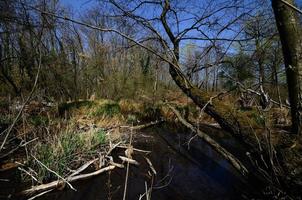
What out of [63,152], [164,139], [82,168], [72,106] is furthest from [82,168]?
[72,106]

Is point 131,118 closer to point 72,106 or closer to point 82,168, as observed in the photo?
point 72,106

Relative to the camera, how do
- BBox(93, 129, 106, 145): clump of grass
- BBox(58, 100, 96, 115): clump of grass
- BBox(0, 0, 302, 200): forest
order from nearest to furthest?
BBox(0, 0, 302, 200): forest
BBox(93, 129, 106, 145): clump of grass
BBox(58, 100, 96, 115): clump of grass

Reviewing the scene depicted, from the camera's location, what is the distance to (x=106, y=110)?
8.84m

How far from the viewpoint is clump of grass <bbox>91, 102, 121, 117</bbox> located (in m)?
8.55

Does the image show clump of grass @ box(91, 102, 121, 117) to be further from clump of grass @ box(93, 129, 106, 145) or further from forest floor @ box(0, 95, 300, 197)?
clump of grass @ box(93, 129, 106, 145)

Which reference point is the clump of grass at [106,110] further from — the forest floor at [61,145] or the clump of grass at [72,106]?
the clump of grass at [72,106]

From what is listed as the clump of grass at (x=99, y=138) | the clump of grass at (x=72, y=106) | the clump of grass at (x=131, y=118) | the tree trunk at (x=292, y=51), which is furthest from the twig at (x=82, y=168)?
the clump of grass at (x=72, y=106)

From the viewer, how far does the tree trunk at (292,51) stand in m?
3.35

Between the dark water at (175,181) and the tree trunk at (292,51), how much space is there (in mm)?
1332

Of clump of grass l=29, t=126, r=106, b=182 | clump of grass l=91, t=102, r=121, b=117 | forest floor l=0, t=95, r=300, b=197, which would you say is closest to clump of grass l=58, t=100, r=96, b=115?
forest floor l=0, t=95, r=300, b=197

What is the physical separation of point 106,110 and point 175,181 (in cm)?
536

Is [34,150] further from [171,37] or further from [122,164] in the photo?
[171,37]

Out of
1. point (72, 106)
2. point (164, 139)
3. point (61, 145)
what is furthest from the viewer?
point (72, 106)

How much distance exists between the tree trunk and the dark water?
133 cm
